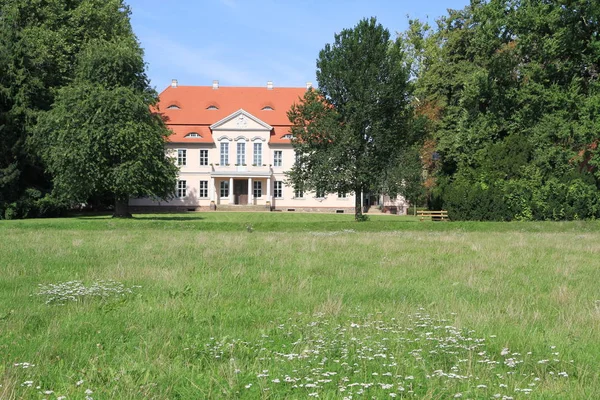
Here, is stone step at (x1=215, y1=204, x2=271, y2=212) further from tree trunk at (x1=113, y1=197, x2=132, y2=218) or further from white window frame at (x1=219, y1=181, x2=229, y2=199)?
tree trunk at (x1=113, y1=197, x2=132, y2=218)

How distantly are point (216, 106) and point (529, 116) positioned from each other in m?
36.5

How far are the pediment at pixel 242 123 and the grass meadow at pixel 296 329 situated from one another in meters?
48.5

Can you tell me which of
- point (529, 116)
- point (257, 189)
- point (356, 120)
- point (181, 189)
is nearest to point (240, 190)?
point (257, 189)

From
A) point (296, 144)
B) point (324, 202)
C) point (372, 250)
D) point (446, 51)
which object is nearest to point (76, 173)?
point (296, 144)

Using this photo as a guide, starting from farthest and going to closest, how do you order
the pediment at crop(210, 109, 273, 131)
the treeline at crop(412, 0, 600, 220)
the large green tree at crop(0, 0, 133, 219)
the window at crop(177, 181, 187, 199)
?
the window at crop(177, 181, 187, 199) → the pediment at crop(210, 109, 273, 131) → the large green tree at crop(0, 0, 133, 219) → the treeline at crop(412, 0, 600, 220)

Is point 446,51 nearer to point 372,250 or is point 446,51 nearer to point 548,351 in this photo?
point 372,250

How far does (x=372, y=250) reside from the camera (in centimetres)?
1474

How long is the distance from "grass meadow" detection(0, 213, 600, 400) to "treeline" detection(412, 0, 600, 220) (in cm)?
2312

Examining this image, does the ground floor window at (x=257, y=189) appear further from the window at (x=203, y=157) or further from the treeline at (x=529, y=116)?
the treeline at (x=529, y=116)

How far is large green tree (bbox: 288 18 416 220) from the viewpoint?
31641 mm

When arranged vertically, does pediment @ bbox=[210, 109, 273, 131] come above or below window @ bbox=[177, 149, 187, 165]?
above

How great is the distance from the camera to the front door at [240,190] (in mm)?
61594

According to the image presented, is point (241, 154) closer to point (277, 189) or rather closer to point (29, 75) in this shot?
point (277, 189)

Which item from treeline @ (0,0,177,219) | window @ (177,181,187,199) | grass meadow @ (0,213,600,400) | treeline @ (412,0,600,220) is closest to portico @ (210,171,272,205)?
window @ (177,181,187,199)
